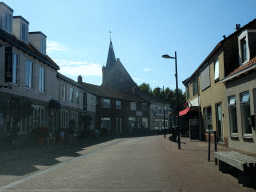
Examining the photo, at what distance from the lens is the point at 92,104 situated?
3819 centimetres

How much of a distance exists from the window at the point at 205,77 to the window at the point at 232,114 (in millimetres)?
4745

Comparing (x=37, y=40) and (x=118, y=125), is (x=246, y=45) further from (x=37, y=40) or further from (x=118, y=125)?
(x=118, y=125)

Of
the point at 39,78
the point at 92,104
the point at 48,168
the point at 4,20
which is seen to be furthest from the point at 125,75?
the point at 48,168

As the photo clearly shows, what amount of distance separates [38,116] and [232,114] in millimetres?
12972

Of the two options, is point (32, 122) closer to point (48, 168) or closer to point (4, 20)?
point (4, 20)

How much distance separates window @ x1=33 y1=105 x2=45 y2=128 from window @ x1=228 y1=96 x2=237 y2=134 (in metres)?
12.6

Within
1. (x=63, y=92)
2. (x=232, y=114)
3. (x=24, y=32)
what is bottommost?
(x=232, y=114)

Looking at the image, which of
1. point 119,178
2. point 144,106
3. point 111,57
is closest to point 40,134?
point 119,178

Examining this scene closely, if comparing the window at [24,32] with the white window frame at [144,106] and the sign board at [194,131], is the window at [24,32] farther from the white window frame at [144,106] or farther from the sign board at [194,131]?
the white window frame at [144,106]

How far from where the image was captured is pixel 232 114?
15.0 metres

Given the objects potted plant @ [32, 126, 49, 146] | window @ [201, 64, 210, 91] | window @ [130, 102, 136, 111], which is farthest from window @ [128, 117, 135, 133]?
potted plant @ [32, 126, 49, 146]

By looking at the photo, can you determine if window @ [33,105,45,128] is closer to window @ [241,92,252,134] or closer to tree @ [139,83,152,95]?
window @ [241,92,252,134]

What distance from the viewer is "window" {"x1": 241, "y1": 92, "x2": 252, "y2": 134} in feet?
42.2

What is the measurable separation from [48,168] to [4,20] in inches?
413
